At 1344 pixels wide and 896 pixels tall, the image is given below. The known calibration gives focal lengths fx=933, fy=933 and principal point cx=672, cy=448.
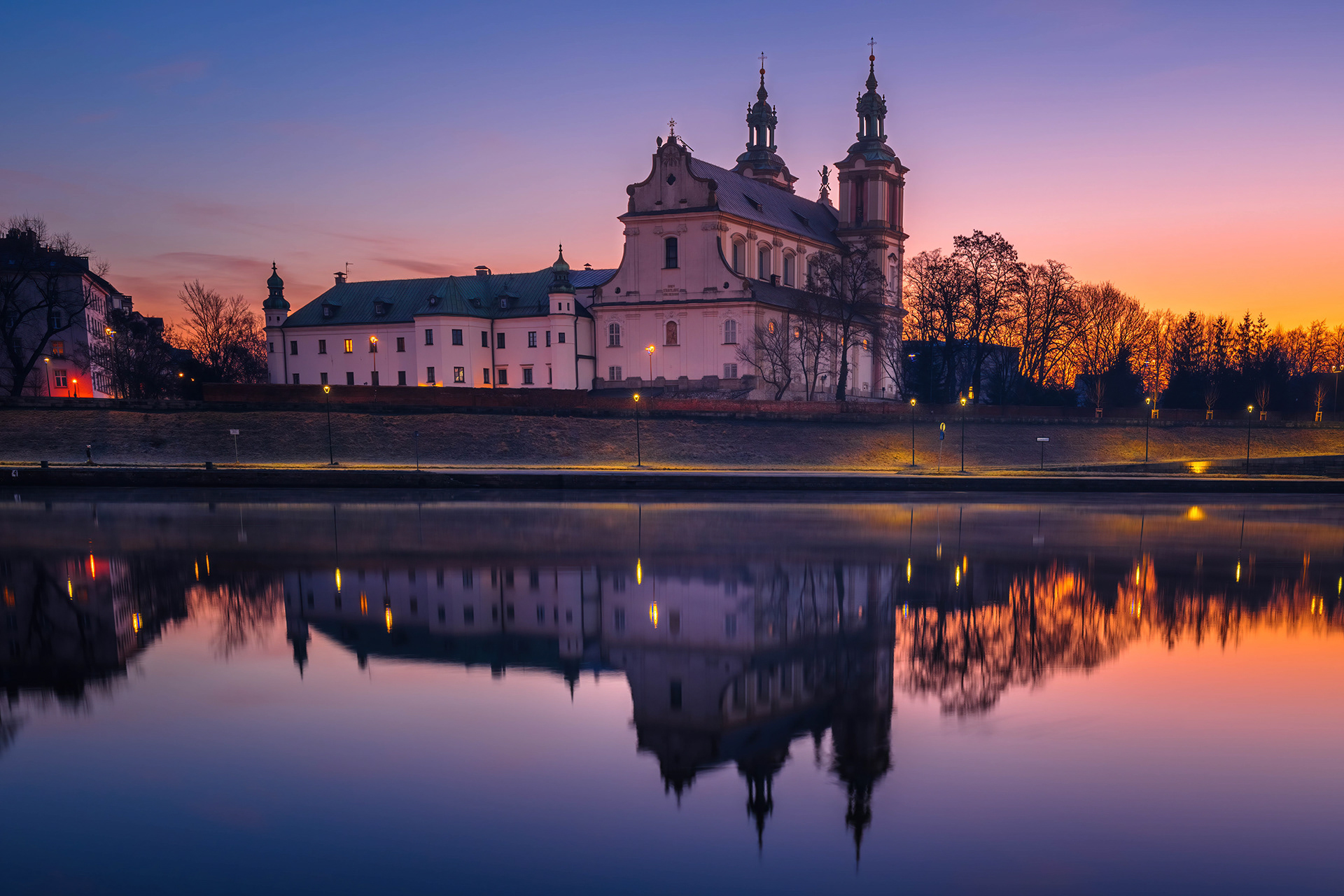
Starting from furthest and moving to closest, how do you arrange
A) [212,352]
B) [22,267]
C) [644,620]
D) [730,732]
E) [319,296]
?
[212,352]
[319,296]
[22,267]
[644,620]
[730,732]

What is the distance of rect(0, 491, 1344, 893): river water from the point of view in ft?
27.6

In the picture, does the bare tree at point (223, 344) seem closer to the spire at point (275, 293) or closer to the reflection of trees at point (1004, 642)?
the spire at point (275, 293)

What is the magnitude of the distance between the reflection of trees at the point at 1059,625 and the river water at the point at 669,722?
0.10 m

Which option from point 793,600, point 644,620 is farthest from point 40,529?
point 793,600

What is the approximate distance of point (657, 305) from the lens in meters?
67.6

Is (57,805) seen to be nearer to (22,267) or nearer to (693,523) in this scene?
(693,523)

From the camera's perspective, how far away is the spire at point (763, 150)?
89.5 meters

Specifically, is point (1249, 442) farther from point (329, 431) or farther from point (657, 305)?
point (329, 431)

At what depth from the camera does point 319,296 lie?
81000 millimetres

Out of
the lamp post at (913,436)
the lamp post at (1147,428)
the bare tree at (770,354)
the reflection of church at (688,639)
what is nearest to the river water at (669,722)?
the reflection of church at (688,639)

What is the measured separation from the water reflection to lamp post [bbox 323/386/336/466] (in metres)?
15.5

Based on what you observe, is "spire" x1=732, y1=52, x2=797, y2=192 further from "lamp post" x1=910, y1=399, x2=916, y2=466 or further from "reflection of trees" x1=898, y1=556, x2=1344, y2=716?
"reflection of trees" x1=898, y1=556, x2=1344, y2=716

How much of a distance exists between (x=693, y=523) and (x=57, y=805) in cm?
2242

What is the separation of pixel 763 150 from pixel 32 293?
66.0 metres
